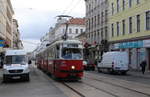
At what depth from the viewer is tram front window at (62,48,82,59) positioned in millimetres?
22844

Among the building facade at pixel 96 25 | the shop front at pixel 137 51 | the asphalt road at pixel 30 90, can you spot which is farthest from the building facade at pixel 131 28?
the asphalt road at pixel 30 90

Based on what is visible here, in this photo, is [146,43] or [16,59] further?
[146,43]

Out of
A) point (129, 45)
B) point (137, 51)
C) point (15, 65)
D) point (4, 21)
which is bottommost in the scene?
point (15, 65)

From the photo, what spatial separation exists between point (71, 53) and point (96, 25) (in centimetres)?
4101

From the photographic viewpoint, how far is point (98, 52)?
6125 centimetres

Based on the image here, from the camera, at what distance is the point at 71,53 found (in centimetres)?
2308

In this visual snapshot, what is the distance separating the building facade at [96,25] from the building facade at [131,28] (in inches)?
159

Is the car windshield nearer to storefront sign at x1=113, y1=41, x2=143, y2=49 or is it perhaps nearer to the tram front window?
the tram front window

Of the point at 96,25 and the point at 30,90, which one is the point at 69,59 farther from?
the point at 96,25

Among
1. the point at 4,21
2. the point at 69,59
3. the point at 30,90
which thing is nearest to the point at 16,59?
the point at 69,59

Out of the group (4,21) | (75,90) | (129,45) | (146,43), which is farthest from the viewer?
(4,21)

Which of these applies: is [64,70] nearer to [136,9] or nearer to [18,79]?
[18,79]

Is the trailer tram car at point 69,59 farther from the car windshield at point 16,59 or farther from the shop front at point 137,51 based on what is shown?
the shop front at point 137,51

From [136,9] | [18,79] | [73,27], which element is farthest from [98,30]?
[73,27]
